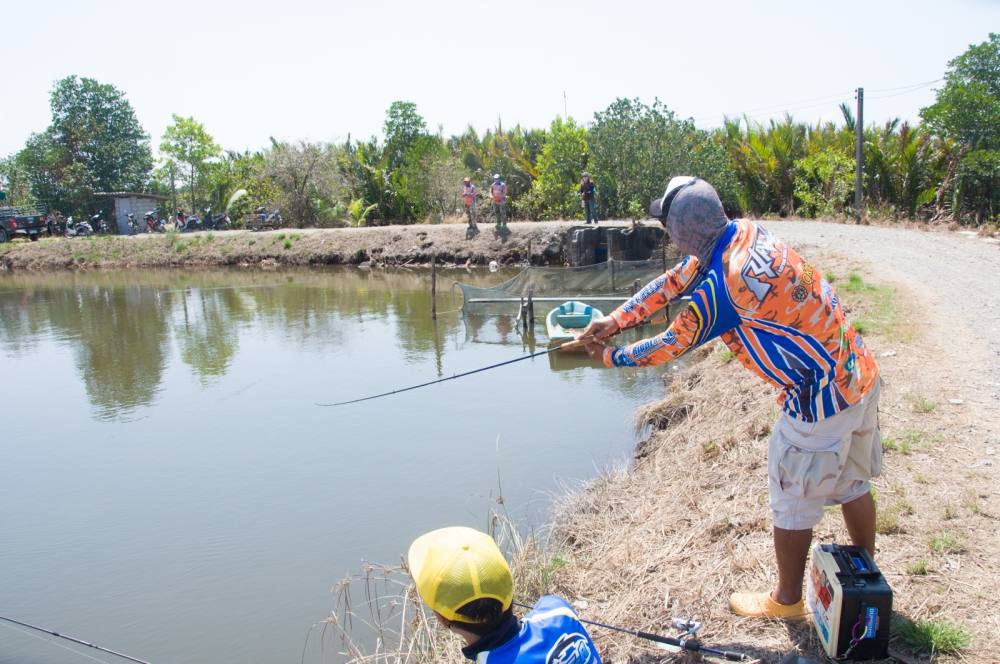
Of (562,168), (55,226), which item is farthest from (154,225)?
(562,168)

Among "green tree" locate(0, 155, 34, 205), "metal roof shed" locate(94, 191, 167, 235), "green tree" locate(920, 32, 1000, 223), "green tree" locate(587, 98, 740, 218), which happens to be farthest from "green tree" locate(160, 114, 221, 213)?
"green tree" locate(920, 32, 1000, 223)

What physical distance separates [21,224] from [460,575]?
38.5 meters

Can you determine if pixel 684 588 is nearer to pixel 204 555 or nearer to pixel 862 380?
pixel 862 380

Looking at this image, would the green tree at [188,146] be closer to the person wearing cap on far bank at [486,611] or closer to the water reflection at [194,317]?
the water reflection at [194,317]

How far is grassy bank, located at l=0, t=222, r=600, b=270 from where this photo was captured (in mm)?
23953

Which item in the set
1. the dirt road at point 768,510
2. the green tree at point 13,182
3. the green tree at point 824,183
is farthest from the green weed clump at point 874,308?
the green tree at point 13,182

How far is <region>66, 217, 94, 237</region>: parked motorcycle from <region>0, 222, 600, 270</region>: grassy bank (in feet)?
4.94

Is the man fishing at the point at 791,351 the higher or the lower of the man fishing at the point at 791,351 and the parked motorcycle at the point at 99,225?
the lower

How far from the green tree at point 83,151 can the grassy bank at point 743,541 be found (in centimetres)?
3706

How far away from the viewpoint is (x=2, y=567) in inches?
250

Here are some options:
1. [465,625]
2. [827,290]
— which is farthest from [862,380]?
[465,625]

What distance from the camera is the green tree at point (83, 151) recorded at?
119ft

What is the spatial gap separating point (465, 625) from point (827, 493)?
4.66 feet

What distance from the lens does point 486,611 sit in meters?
2.05
